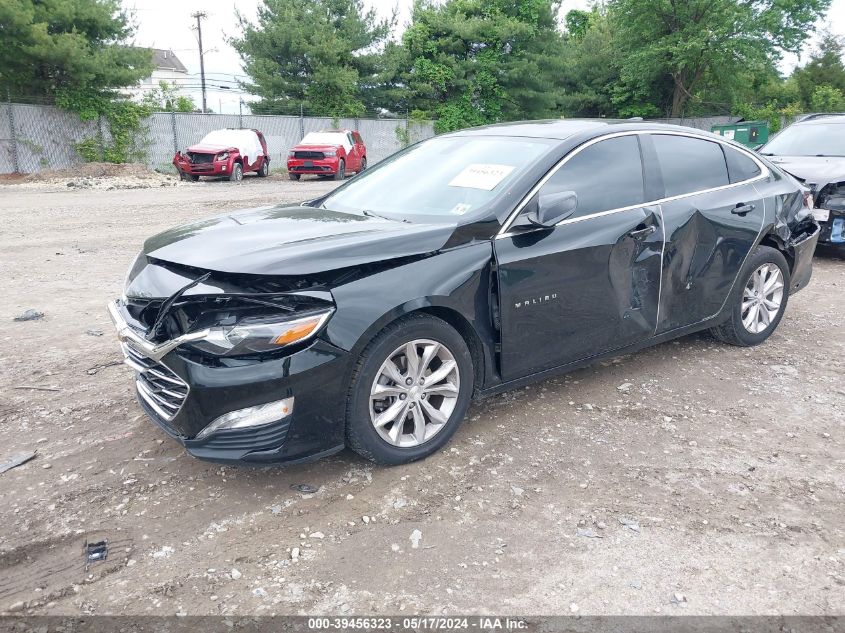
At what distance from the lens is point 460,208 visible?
12.3ft

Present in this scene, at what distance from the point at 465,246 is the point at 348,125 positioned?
3238 centimetres

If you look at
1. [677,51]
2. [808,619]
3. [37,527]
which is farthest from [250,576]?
[677,51]

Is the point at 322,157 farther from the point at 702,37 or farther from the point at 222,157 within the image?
the point at 702,37

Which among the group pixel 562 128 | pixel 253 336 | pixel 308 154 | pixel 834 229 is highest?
pixel 308 154

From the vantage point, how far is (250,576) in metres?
2.66

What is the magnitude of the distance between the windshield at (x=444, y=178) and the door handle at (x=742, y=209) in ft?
5.35

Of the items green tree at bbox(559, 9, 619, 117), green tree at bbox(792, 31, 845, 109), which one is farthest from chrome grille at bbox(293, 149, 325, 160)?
green tree at bbox(792, 31, 845, 109)

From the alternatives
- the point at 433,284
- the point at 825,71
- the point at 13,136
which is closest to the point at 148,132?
the point at 13,136

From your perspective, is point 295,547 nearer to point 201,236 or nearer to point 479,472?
point 479,472

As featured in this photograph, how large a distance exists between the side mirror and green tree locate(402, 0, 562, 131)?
34.3 meters

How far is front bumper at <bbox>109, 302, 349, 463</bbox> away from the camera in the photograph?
2.93 metres

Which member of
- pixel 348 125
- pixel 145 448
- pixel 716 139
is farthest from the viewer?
pixel 348 125

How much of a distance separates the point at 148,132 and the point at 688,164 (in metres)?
26.5

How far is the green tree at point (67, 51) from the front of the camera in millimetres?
23000
